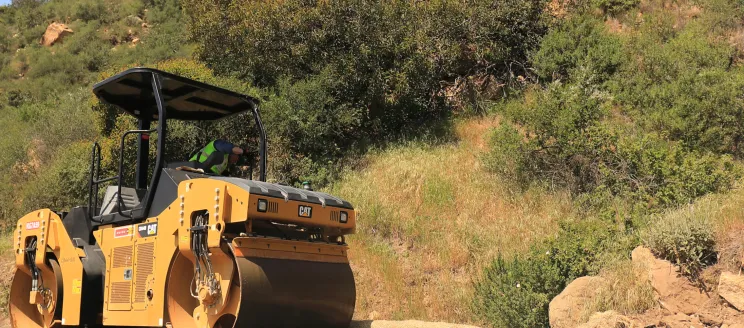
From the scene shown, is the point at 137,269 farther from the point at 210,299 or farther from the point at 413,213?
the point at 413,213

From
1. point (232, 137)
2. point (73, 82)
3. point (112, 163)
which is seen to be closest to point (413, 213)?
point (232, 137)

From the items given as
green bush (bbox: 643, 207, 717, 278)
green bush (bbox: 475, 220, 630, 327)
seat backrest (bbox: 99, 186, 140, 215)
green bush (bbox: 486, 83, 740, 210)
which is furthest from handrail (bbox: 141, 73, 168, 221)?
green bush (bbox: 486, 83, 740, 210)

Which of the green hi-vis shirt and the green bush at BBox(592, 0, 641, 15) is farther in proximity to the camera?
the green bush at BBox(592, 0, 641, 15)

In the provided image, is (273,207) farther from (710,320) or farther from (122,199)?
(710,320)

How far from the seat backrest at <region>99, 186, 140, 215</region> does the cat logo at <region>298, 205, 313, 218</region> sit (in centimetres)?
225

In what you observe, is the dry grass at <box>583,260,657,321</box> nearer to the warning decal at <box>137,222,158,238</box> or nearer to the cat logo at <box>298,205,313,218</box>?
the cat logo at <box>298,205,313,218</box>

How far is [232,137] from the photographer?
17328 millimetres

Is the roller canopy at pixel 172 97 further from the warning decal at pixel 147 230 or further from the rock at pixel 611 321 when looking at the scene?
the rock at pixel 611 321

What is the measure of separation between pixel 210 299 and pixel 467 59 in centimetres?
1547

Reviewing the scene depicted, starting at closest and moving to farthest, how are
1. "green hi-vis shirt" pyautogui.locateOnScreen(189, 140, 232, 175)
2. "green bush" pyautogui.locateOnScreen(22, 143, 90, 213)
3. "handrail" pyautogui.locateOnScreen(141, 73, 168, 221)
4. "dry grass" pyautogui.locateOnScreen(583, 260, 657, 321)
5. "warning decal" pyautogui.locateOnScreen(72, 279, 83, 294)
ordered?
"handrail" pyautogui.locateOnScreen(141, 73, 168, 221) → "dry grass" pyautogui.locateOnScreen(583, 260, 657, 321) → "warning decal" pyautogui.locateOnScreen(72, 279, 83, 294) → "green hi-vis shirt" pyautogui.locateOnScreen(189, 140, 232, 175) → "green bush" pyautogui.locateOnScreen(22, 143, 90, 213)

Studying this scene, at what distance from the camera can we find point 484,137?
17500mm

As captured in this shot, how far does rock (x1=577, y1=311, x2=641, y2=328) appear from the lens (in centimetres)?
702

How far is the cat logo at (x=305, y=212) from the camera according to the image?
7150 millimetres

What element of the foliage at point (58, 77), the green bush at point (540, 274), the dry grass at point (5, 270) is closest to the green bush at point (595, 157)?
the green bush at point (540, 274)
